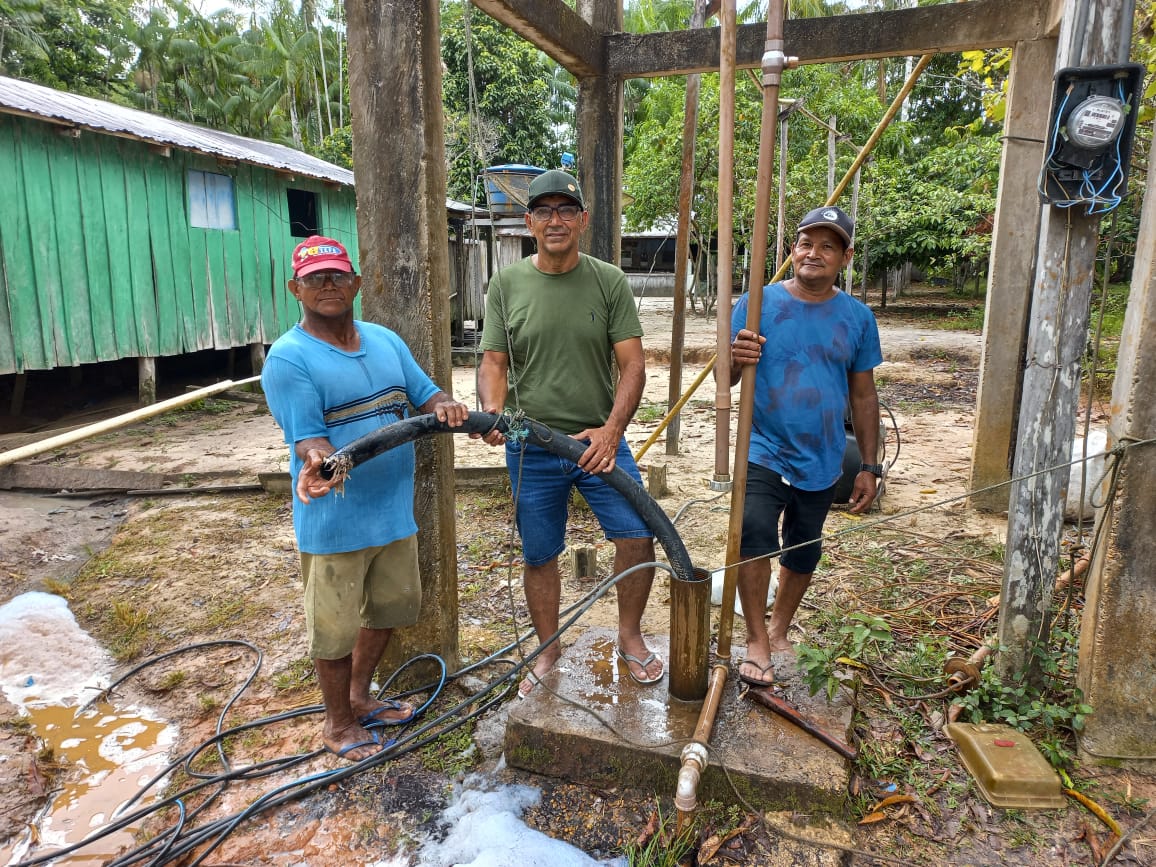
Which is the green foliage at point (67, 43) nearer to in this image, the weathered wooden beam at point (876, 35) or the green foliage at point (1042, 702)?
the weathered wooden beam at point (876, 35)

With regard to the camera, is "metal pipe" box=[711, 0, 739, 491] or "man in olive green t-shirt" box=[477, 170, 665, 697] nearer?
"metal pipe" box=[711, 0, 739, 491]

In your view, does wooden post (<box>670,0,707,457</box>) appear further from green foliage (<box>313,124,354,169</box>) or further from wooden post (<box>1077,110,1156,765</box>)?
green foliage (<box>313,124,354,169</box>)

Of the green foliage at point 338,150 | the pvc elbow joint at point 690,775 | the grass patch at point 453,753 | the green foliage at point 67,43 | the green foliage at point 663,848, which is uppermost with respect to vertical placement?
the green foliage at point 67,43

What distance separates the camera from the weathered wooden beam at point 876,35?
4285mm

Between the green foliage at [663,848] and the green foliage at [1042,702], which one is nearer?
the green foliage at [663,848]

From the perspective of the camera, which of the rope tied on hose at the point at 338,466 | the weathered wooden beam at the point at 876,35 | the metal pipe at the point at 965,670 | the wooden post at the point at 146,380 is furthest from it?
the wooden post at the point at 146,380

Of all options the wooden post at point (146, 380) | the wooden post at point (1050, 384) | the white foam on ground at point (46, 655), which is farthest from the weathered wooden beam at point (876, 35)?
the wooden post at point (146, 380)

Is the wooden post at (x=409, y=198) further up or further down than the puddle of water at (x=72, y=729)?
further up

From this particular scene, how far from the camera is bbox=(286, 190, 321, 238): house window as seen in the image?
39.1 feet

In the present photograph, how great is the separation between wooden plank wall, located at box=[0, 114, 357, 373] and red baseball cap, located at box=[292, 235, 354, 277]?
25.1ft

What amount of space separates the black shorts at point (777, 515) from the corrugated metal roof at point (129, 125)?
27.8 ft

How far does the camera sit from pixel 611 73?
190 inches

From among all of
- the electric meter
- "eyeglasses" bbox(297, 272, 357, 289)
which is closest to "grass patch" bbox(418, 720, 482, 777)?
→ "eyeglasses" bbox(297, 272, 357, 289)

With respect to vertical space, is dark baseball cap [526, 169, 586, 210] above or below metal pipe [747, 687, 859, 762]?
above
